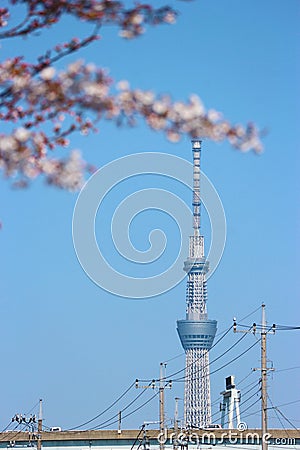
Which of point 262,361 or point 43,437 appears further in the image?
point 43,437

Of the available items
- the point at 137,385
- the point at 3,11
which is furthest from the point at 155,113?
the point at 137,385

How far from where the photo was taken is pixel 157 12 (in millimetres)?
7207

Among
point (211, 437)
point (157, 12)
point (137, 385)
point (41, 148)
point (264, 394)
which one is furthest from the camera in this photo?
point (211, 437)

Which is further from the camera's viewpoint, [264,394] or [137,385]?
[137,385]

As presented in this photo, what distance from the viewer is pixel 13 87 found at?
7363mm

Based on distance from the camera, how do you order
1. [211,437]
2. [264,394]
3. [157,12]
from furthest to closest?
[211,437] → [264,394] → [157,12]

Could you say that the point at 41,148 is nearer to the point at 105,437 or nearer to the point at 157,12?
the point at 157,12

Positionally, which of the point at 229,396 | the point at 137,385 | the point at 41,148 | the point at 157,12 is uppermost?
the point at 229,396

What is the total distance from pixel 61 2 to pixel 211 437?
75580 millimetres

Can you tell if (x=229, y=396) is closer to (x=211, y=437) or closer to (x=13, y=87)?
(x=211, y=437)

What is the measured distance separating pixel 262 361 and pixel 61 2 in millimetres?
38201

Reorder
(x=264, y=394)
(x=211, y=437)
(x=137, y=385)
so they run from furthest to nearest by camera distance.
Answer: (x=211, y=437)
(x=137, y=385)
(x=264, y=394)

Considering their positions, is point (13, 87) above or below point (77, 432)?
below

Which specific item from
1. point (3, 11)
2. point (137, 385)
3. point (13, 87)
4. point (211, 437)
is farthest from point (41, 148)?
point (211, 437)
